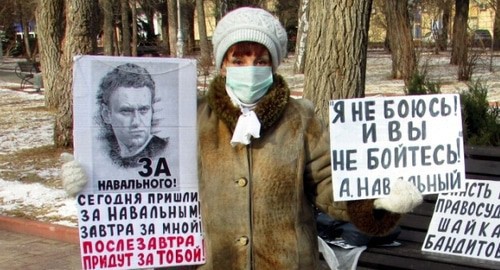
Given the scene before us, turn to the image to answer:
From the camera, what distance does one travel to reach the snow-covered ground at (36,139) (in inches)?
291

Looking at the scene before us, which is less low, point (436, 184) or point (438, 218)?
point (436, 184)

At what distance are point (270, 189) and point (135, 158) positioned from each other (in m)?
0.54

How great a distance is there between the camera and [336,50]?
5.77 m

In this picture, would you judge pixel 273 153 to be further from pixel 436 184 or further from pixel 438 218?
pixel 438 218

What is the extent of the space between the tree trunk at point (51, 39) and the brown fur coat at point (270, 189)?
12.9 meters

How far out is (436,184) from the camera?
96.6 inches

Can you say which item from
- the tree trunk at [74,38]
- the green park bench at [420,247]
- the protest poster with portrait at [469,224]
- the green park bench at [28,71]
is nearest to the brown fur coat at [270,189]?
the green park bench at [420,247]

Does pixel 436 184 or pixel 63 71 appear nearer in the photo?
pixel 436 184

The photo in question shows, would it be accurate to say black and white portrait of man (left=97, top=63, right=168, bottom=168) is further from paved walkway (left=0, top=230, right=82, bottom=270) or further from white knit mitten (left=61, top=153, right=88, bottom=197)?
paved walkway (left=0, top=230, right=82, bottom=270)

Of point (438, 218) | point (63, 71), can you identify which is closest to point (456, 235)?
point (438, 218)

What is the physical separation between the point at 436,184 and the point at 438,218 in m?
1.83

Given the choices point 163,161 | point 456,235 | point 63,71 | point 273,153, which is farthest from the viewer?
point 63,71

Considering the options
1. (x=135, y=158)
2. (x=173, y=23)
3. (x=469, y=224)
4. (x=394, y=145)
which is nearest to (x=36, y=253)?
(x=469, y=224)

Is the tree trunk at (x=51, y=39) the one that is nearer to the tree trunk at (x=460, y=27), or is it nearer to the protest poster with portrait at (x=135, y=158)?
the tree trunk at (x=460, y=27)
